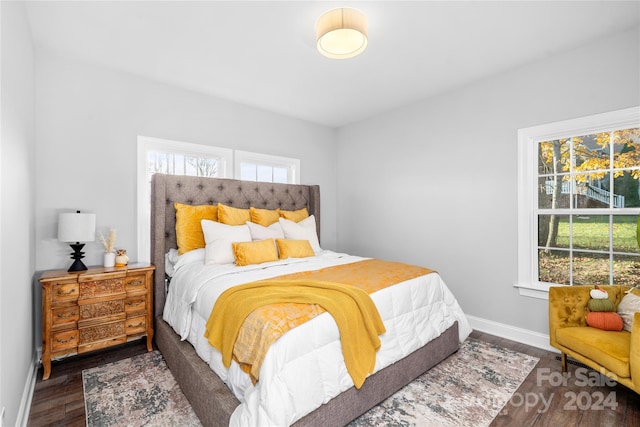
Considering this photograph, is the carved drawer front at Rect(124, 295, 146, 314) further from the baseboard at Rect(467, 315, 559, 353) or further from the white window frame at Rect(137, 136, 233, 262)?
the baseboard at Rect(467, 315, 559, 353)

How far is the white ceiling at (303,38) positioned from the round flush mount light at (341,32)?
108 millimetres

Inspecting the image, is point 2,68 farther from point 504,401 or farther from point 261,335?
point 504,401

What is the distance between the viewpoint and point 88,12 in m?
2.05

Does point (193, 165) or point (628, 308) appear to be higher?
point (193, 165)

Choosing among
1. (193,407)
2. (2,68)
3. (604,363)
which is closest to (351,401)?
(193,407)

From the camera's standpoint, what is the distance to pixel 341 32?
A: 1.99 m

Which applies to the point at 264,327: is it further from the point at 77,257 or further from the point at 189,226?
the point at 77,257

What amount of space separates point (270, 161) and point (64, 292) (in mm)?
2507

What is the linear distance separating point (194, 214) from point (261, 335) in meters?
1.92

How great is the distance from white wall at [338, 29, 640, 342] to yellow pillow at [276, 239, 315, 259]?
4.42ft

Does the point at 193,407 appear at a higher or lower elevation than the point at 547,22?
lower


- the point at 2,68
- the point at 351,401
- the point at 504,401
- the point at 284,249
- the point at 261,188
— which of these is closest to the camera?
the point at 2,68

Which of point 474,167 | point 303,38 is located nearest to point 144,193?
point 303,38

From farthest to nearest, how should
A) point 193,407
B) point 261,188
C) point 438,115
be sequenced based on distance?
point 261,188 < point 438,115 < point 193,407
